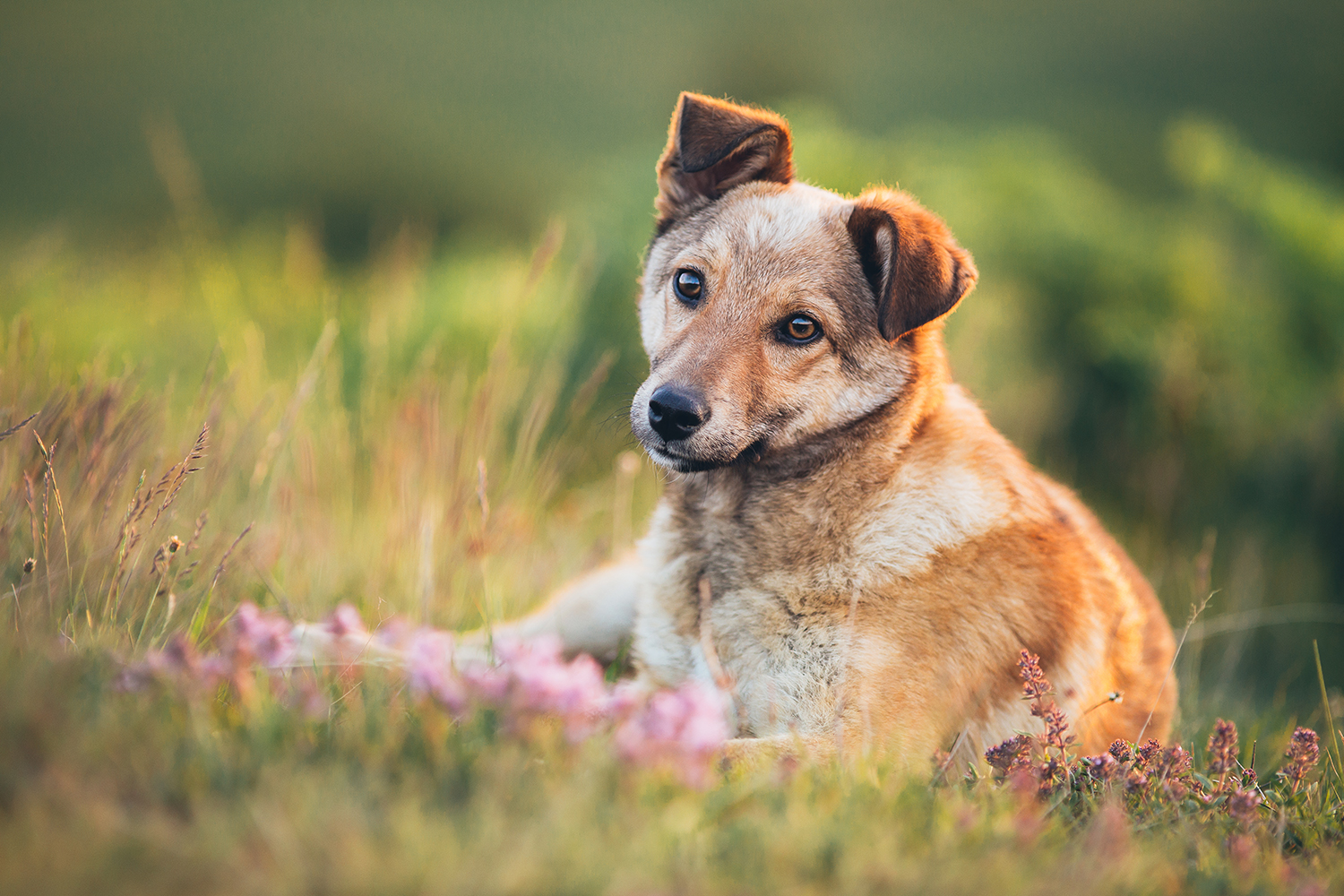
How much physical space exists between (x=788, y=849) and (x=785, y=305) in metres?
2.02

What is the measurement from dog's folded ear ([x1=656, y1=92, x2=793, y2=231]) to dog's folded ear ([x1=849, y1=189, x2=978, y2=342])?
596mm

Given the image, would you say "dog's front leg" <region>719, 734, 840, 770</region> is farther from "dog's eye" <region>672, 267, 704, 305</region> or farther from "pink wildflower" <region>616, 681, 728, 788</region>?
"dog's eye" <region>672, 267, 704, 305</region>

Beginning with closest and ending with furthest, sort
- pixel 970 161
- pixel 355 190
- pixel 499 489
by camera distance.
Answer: pixel 499 489 < pixel 970 161 < pixel 355 190

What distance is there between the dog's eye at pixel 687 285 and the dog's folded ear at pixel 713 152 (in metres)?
0.39

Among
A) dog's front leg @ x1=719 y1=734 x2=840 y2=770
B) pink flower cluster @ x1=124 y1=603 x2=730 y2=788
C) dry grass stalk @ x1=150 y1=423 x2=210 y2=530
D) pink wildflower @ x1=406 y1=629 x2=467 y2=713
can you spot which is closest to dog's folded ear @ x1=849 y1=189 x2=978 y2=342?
dog's front leg @ x1=719 y1=734 x2=840 y2=770

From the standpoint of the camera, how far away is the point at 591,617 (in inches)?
153

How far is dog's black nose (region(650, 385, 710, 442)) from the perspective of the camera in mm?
2855

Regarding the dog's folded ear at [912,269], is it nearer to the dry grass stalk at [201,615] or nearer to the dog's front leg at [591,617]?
the dog's front leg at [591,617]

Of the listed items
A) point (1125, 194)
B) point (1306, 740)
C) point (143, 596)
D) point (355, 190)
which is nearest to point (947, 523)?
point (1306, 740)

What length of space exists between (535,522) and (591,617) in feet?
4.60

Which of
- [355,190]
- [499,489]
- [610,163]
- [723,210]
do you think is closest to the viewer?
[723,210]

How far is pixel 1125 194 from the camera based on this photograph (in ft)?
33.9

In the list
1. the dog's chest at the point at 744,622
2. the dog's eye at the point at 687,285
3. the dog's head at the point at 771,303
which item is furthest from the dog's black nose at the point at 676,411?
the dog's eye at the point at 687,285

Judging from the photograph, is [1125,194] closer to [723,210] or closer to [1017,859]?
[723,210]
